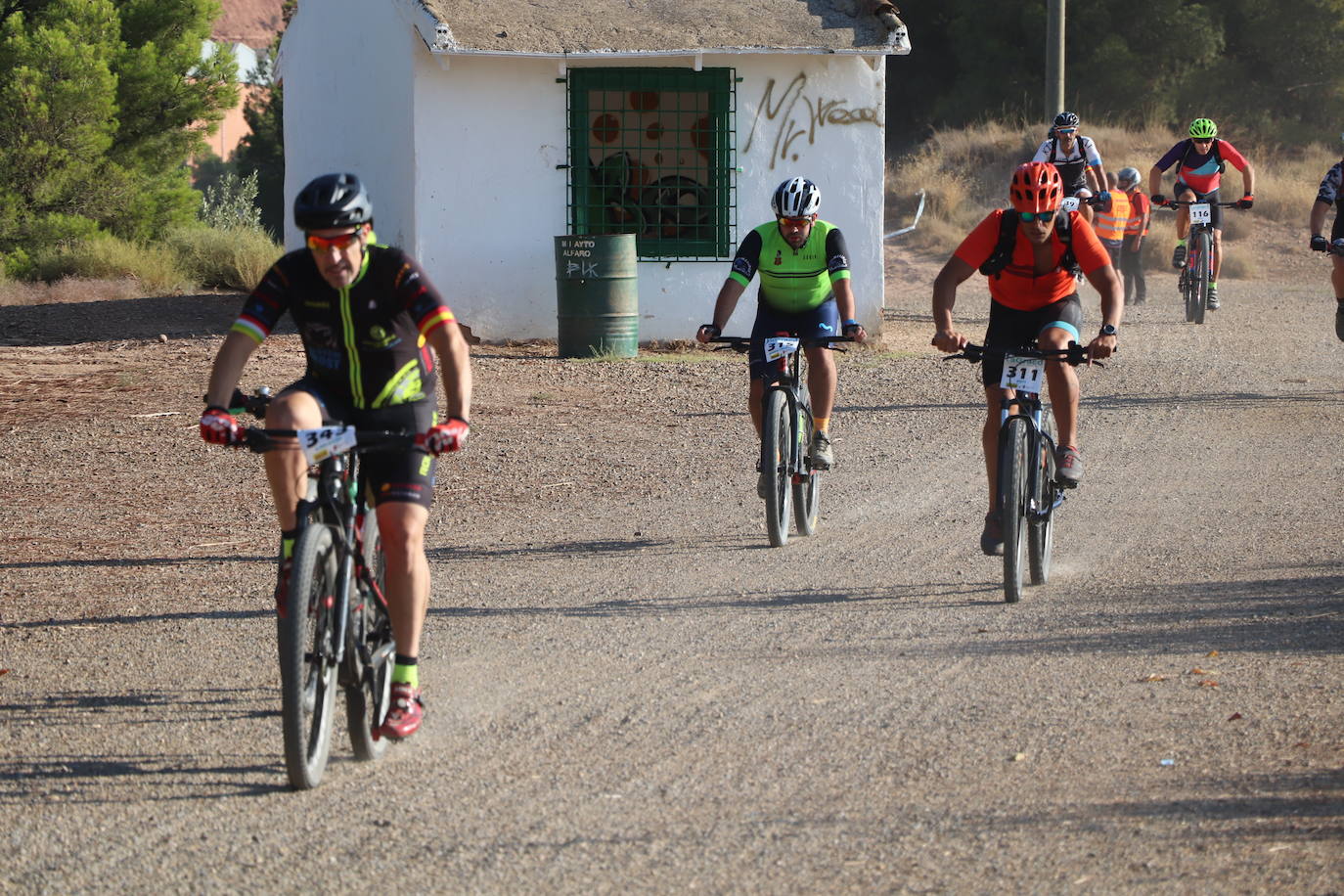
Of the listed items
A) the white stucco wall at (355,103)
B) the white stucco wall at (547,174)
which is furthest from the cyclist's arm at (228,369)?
the white stucco wall at (355,103)

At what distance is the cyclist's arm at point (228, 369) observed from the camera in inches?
189

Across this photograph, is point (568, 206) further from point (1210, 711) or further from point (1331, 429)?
point (1210, 711)

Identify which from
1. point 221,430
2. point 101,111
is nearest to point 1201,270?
point 221,430

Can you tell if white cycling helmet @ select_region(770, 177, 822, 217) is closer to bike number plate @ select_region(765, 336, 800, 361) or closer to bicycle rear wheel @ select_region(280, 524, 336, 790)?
bike number plate @ select_region(765, 336, 800, 361)

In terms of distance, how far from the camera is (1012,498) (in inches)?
270

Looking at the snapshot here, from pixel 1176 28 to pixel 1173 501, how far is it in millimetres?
32003

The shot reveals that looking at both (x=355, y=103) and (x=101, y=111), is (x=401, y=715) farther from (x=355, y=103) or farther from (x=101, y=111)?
(x=101, y=111)

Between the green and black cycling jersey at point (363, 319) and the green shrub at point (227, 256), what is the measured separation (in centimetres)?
1748

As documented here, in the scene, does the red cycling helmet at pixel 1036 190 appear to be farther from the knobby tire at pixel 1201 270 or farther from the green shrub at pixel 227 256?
the green shrub at pixel 227 256

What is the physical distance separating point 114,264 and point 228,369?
774 inches

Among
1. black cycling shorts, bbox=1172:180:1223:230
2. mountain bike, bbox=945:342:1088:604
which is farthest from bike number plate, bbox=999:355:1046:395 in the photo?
black cycling shorts, bbox=1172:180:1223:230

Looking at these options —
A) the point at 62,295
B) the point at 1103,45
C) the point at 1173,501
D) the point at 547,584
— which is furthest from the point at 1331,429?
the point at 1103,45

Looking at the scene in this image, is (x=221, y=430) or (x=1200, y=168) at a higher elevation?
(x=1200, y=168)

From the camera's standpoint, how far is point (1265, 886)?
3898 mm
